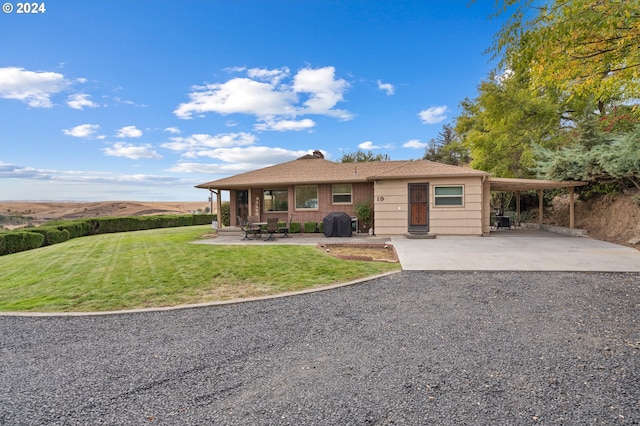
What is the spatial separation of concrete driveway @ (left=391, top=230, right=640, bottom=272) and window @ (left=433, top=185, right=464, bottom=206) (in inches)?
107

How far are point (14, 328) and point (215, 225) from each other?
1299cm

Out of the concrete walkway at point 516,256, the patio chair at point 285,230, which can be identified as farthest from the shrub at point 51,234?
the concrete walkway at point 516,256

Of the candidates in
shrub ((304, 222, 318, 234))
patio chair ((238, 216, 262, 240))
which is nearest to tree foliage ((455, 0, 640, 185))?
shrub ((304, 222, 318, 234))

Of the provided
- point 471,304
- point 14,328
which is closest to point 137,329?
point 14,328

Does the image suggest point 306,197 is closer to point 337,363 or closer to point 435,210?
point 435,210

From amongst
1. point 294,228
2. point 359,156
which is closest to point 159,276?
point 294,228

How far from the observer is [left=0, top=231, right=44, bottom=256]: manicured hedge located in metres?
11.8

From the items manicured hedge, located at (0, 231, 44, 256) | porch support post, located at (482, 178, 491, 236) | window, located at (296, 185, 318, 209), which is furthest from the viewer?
window, located at (296, 185, 318, 209)

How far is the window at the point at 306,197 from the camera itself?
16.0 meters

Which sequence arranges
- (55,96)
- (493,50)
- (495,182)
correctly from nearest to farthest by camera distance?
(493,50), (55,96), (495,182)

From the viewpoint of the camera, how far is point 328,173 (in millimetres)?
16312

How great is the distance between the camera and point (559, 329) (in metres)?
3.92

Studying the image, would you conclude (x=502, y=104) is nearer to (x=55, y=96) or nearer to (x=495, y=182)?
(x=495, y=182)

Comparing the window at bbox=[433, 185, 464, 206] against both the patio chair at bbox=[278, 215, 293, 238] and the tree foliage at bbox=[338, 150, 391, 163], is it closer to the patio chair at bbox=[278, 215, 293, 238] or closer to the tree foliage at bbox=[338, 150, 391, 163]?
the patio chair at bbox=[278, 215, 293, 238]
